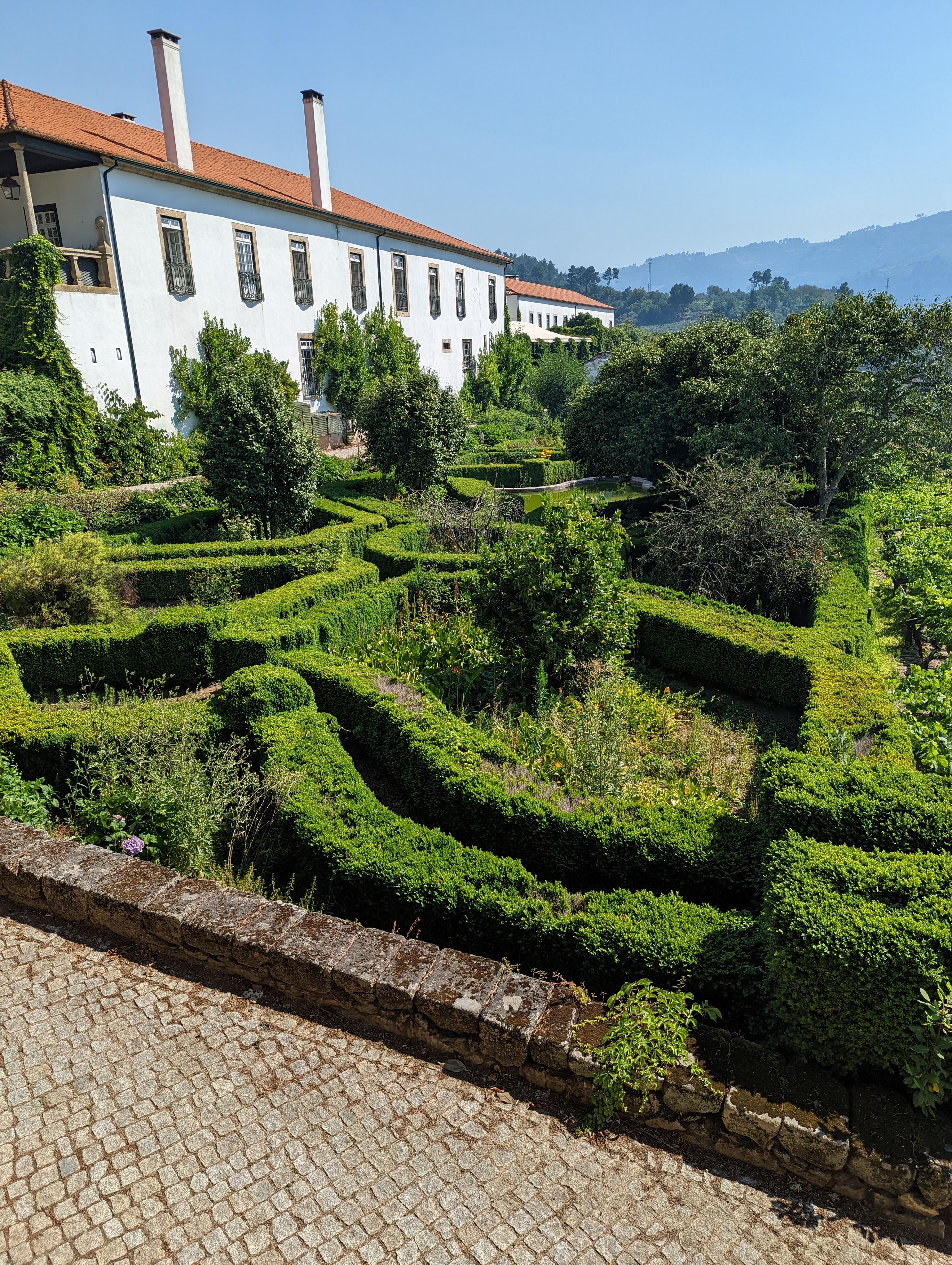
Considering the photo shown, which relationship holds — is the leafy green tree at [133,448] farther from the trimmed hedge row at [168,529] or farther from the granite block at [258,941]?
the granite block at [258,941]

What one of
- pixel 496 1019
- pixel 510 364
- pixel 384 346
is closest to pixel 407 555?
pixel 496 1019

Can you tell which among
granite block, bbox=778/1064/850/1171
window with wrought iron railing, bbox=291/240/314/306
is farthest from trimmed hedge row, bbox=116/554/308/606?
window with wrought iron railing, bbox=291/240/314/306

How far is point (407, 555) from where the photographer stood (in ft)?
39.9

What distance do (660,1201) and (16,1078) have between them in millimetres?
3004

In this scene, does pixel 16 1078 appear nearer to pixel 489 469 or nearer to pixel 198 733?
pixel 198 733

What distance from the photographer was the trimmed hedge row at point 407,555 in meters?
11.8

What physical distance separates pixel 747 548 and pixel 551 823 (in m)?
7.69

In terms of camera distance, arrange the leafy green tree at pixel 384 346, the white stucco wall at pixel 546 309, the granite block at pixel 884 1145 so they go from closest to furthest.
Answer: the granite block at pixel 884 1145 < the leafy green tree at pixel 384 346 < the white stucco wall at pixel 546 309

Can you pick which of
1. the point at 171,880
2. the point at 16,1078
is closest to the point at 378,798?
the point at 171,880

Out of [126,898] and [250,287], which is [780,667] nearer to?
[126,898]

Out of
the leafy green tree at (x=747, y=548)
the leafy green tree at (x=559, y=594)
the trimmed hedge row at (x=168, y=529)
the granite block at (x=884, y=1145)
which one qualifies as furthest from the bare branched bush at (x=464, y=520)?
the granite block at (x=884, y=1145)

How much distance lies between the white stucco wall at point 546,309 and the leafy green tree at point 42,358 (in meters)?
44.9

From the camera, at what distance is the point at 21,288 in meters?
17.3

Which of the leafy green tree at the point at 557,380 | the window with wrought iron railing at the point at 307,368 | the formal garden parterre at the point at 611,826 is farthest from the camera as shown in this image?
the leafy green tree at the point at 557,380
